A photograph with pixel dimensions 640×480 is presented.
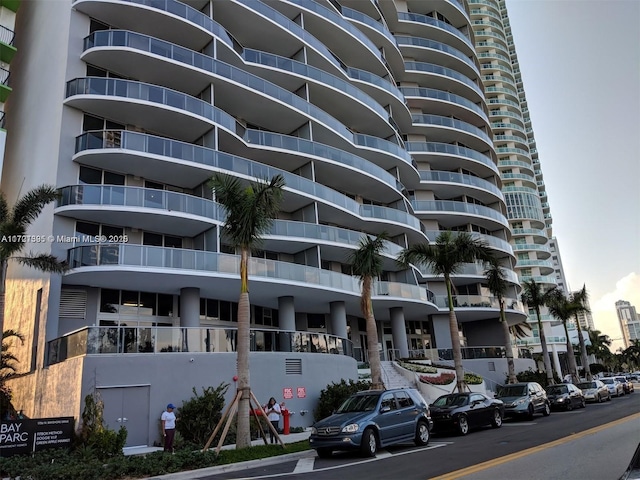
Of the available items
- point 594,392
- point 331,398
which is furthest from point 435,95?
point 331,398

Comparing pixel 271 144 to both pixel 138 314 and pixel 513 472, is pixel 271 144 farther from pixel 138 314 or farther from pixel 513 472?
pixel 513 472

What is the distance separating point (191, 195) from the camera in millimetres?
27312

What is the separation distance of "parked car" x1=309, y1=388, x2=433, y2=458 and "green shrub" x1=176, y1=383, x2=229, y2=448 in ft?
17.7

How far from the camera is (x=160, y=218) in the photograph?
25.0 m

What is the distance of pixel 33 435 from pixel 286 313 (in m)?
16.3

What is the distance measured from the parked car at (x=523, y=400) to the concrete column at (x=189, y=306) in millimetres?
15058

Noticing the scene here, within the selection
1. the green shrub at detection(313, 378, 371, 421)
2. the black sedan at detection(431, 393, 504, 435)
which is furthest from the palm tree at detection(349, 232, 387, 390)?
the black sedan at detection(431, 393, 504, 435)

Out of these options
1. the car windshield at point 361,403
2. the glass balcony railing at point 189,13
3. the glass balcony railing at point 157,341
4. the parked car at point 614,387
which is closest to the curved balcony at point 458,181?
the parked car at point 614,387

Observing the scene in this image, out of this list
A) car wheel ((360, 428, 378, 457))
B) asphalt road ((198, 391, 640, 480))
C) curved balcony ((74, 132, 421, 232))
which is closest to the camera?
asphalt road ((198, 391, 640, 480))

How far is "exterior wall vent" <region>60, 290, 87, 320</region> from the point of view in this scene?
76.7ft

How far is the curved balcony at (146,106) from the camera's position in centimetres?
2497

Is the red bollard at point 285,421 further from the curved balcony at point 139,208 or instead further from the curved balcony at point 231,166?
the curved balcony at point 139,208

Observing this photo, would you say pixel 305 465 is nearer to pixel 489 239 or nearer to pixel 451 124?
pixel 489 239

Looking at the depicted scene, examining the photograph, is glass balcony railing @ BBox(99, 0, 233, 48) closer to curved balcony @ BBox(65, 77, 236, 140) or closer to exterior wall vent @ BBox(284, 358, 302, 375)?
curved balcony @ BBox(65, 77, 236, 140)
